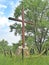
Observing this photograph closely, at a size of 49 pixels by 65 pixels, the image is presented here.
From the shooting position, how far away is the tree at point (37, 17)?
32.5 m

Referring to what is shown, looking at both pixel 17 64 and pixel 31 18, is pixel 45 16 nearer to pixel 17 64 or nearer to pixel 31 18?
pixel 31 18

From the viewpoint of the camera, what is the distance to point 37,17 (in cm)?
3300

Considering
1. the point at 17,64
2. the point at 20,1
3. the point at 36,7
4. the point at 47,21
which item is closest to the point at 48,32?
the point at 47,21

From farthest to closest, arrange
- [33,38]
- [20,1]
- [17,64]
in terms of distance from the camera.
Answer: [20,1] → [33,38] → [17,64]

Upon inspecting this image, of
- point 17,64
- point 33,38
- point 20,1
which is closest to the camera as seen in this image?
point 17,64

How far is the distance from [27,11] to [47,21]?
325 cm

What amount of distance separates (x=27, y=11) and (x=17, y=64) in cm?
3073

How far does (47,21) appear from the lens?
32875 millimetres

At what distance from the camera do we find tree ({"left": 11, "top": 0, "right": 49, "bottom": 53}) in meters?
32.5

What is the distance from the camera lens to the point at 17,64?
309 cm

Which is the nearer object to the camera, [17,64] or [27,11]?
[17,64]

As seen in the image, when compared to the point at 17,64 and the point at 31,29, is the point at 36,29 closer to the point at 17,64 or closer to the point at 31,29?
the point at 31,29

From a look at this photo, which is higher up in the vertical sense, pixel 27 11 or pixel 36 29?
pixel 27 11

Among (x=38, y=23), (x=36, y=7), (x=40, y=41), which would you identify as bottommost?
(x=40, y=41)
